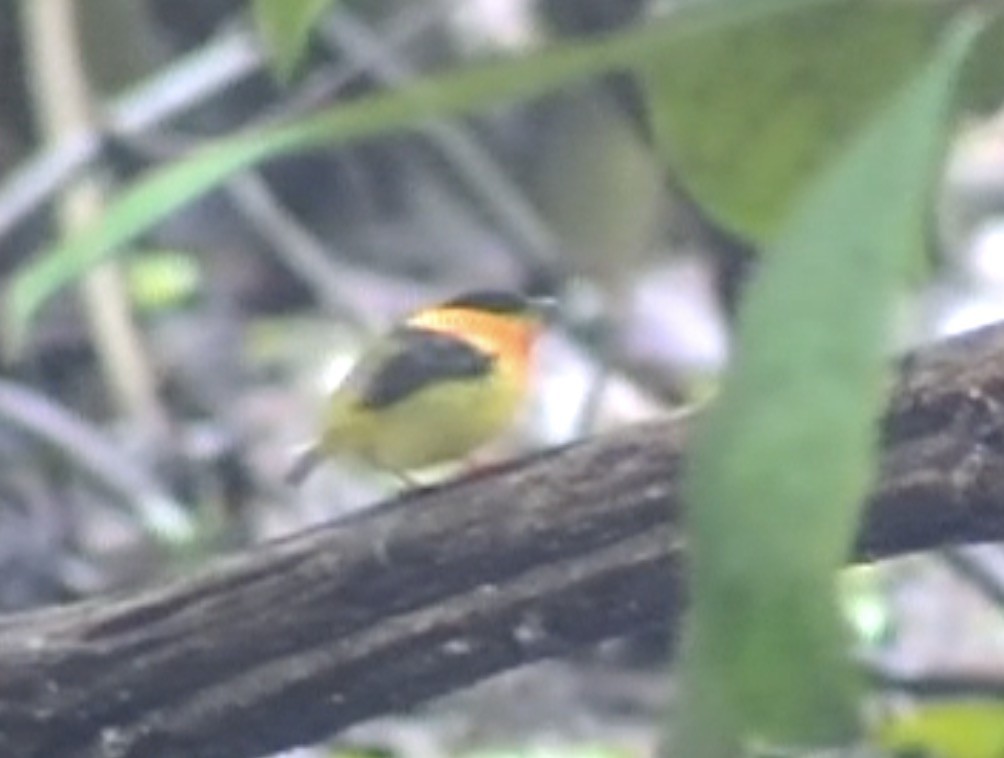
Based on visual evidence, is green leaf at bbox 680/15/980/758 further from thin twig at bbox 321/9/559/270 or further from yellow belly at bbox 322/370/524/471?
thin twig at bbox 321/9/559/270

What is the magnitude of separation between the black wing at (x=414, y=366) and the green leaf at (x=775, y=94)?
0.53 m

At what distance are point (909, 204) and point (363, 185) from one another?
2.25 meters

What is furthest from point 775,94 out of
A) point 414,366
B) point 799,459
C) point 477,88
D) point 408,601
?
point 414,366

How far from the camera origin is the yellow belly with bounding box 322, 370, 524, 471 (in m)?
1.49

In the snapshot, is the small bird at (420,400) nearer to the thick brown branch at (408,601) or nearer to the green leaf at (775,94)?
the thick brown branch at (408,601)

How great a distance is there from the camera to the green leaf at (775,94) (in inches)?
35.2

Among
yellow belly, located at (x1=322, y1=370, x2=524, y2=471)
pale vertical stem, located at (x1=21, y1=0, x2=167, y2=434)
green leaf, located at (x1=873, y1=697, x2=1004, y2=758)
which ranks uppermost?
pale vertical stem, located at (x1=21, y1=0, x2=167, y2=434)

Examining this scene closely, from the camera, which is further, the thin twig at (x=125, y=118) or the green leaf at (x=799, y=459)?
the thin twig at (x=125, y=118)

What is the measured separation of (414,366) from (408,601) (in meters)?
0.45

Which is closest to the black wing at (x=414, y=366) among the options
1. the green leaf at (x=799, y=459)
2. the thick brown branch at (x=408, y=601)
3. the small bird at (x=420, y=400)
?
the small bird at (x=420, y=400)

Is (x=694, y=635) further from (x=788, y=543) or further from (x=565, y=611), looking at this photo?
(x=565, y=611)

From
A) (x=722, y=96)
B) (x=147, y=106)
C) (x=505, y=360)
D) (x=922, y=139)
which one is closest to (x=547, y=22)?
(x=147, y=106)

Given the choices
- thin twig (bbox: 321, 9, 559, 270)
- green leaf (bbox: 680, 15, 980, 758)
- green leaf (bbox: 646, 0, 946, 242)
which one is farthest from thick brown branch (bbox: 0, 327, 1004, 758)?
thin twig (bbox: 321, 9, 559, 270)

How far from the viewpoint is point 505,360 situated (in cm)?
154
